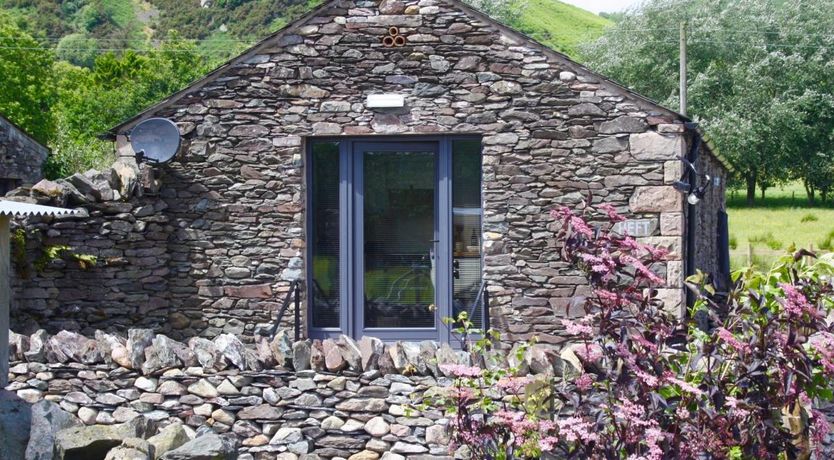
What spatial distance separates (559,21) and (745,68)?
156ft

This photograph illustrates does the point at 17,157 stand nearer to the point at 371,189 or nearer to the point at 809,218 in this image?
the point at 371,189

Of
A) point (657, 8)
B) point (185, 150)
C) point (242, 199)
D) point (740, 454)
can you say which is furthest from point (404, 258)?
point (657, 8)

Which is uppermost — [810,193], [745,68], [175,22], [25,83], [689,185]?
[175,22]

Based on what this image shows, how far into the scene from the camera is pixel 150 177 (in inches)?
376

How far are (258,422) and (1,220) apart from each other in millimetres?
2010

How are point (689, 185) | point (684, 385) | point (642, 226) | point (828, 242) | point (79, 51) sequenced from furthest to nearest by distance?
point (79, 51) → point (828, 242) → point (642, 226) → point (689, 185) → point (684, 385)

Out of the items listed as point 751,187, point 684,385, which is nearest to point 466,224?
point 684,385

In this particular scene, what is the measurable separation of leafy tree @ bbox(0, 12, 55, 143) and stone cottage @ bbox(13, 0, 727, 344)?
84.9 feet

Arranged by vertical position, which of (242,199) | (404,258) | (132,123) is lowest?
(404,258)

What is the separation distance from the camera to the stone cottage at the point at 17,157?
1873cm

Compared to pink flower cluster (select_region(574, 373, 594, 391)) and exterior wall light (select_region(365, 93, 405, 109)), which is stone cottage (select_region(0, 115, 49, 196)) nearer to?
exterior wall light (select_region(365, 93, 405, 109))

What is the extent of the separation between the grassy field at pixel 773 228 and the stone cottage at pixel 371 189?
988 centimetres

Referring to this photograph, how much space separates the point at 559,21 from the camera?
77.8 metres

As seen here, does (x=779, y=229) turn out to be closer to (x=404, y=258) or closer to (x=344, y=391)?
(x=404, y=258)
